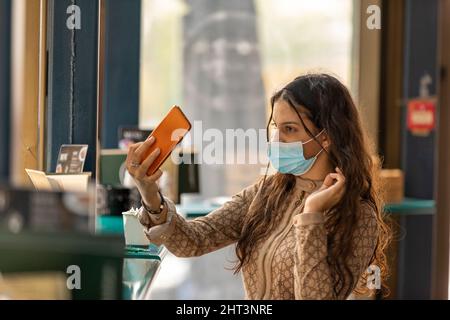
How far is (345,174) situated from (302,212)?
0.11 metres

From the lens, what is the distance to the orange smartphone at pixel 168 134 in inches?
Result: 52.1

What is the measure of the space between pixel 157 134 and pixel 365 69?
3.00 ft

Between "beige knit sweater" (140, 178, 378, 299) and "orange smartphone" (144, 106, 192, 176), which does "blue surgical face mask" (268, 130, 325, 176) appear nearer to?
"beige knit sweater" (140, 178, 378, 299)

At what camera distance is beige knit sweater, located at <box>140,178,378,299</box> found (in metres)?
1.17

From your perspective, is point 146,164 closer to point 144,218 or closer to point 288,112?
point 144,218

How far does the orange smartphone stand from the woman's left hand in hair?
29 centimetres

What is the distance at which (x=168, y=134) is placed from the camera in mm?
1328

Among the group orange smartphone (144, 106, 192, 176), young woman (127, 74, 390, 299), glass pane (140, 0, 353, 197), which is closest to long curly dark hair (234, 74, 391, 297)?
young woman (127, 74, 390, 299)

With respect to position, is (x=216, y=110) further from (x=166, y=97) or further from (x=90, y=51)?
(x=90, y=51)

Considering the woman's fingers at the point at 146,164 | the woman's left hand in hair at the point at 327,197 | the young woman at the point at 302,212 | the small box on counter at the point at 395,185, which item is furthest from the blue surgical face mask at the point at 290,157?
the small box on counter at the point at 395,185

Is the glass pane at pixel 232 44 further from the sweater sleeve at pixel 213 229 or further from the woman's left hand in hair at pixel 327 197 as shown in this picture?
the woman's left hand in hair at pixel 327 197

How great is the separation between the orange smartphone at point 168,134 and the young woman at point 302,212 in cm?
1

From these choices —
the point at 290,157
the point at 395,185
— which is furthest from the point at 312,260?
the point at 395,185
